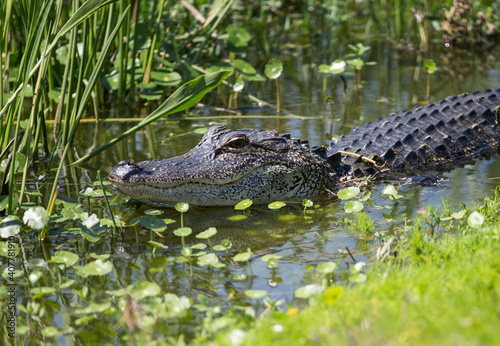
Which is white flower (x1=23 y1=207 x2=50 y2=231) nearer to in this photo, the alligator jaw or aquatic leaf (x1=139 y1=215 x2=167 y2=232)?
aquatic leaf (x1=139 y1=215 x2=167 y2=232)

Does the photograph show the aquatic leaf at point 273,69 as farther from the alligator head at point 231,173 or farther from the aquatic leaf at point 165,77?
the alligator head at point 231,173

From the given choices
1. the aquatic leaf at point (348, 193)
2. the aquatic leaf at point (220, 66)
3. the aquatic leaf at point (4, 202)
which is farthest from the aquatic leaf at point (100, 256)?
the aquatic leaf at point (220, 66)

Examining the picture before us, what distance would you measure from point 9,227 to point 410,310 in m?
2.22

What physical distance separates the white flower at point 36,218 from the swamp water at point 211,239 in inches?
7.5

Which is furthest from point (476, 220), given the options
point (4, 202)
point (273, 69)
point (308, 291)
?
point (273, 69)

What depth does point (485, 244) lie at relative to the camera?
9.75 ft

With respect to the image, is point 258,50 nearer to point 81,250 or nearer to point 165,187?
point 165,187

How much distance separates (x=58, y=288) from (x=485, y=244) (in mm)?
2220

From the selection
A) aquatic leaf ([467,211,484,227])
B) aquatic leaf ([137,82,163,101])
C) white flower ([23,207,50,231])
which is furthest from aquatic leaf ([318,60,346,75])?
white flower ([23,207,50,231])

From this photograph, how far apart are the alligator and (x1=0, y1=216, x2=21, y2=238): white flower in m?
0.88

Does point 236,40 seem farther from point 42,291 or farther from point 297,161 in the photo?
point 42,291

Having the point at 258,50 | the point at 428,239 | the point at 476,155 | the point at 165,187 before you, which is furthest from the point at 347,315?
the point at 258,50

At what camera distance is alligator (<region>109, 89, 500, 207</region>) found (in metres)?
4.21

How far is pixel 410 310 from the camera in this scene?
2252 mm
